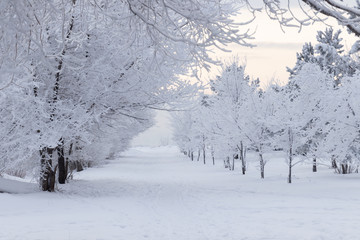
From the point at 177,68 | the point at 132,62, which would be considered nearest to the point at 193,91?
the point at 177,68

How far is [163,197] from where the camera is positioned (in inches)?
487

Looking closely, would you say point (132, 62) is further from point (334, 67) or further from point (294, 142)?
point (334, 67)

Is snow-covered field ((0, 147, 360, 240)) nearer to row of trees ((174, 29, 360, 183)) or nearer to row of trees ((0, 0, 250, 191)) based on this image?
row of trees ((0, 0, 250, 191))

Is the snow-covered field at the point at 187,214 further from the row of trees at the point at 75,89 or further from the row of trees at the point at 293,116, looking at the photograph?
the row of trees at the point at 293,116

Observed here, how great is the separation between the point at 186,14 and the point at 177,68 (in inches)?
345

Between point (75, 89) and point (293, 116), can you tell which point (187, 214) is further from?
point (293, 116)

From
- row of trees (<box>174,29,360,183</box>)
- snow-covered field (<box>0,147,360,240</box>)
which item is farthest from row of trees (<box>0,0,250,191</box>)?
row of trees (<box>174,29,360,183</box>)

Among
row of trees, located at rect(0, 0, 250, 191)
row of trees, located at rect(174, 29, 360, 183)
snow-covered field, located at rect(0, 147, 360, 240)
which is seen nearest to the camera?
snow-covered field, located at rect(0, 147, 360, 240)

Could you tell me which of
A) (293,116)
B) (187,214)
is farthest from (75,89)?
(293,116)

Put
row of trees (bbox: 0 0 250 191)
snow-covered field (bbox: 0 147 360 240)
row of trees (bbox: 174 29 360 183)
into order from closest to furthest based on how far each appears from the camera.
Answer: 1. snow-covered field (bbox: 0 147 360 240)
2. row of trees (bbox: 0 0 250 191)
3. row of trees (bbox: 174 29 360 183)

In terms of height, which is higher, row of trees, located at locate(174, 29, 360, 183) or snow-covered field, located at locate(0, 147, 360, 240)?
row of trees, located at locate(174, 29, 360, 183)

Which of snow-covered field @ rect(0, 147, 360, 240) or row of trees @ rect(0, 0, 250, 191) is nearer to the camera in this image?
snow-covered field @ rect(0, 147, 360, 240)

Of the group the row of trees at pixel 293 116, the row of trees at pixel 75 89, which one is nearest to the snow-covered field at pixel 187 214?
the row of trees at pixel 75 89

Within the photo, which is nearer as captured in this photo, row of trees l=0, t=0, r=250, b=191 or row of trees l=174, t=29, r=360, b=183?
row of trees l=0, t=0, r=250, b=191
